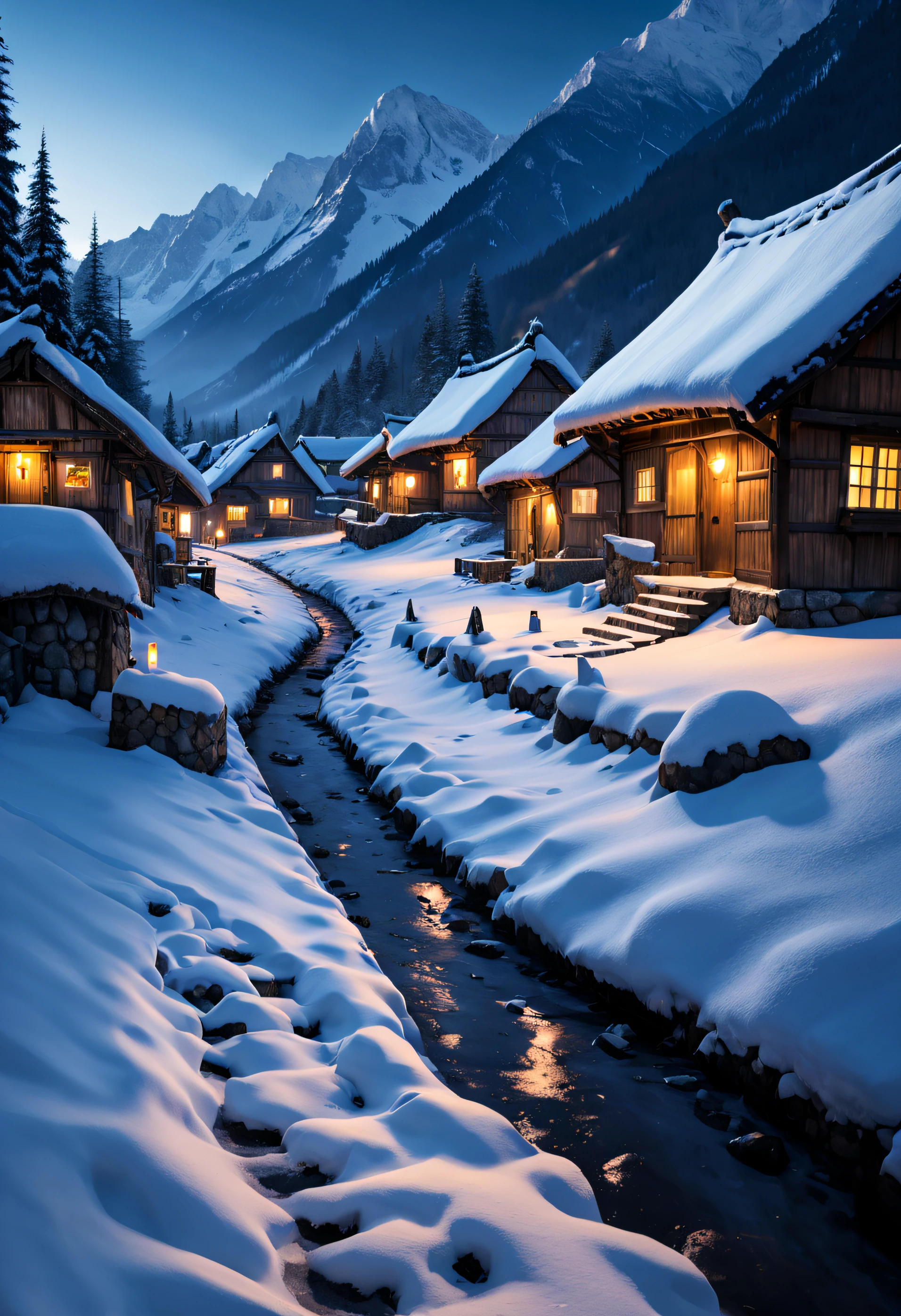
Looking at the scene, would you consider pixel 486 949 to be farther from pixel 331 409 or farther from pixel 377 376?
pixel 331 409

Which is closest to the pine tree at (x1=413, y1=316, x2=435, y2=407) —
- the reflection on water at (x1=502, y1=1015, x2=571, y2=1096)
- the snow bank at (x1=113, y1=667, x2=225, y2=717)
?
the snow bank at (x1=113, y1=667, x2=225, y2=717)

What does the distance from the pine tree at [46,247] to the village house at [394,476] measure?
1520cm

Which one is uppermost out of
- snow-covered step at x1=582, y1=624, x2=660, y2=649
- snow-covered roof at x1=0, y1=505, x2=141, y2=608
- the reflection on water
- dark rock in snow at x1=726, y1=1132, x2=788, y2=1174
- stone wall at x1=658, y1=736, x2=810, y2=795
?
snow-covered roof at x1=0, y1=505, x2=141, y2=608

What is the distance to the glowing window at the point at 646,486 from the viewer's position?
16.5 meters

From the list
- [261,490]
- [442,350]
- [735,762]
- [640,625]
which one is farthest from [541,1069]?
[442,350]

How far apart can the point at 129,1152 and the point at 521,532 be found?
25.3 m

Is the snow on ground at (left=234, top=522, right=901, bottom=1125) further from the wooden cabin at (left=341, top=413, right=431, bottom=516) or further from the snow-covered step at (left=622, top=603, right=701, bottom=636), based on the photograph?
the wooden cabin at (left=341, top=413, right=431, bottom=516)

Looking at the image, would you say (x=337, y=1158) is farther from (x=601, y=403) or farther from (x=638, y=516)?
(x=638, y=516)

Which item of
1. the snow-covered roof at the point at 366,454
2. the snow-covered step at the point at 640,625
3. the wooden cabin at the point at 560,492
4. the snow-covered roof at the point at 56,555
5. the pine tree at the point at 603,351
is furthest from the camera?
the pine tree at the point at 603,351

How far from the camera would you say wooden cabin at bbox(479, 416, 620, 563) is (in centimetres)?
2312

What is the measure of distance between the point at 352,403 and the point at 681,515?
66303 millimetres

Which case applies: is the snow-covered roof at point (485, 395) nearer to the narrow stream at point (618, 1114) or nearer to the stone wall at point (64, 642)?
the stone wall at point (64, 642)

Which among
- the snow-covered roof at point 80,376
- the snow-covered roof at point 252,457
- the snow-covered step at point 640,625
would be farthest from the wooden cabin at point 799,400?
the snow-covered roof at point 252,457

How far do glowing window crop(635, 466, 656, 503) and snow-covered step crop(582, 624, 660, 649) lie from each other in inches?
111
